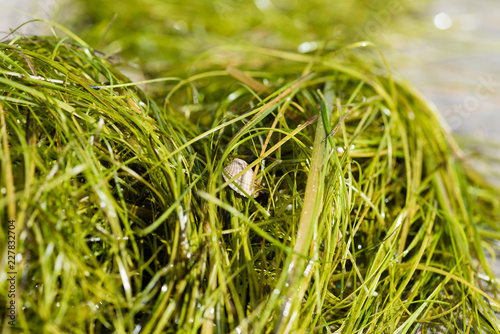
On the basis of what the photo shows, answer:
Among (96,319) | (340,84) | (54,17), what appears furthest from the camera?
(54,17)

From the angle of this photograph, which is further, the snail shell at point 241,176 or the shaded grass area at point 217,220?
the snail shell at point 241,176

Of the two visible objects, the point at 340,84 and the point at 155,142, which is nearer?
the point at 155,142

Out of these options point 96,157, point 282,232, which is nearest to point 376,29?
point 282,232

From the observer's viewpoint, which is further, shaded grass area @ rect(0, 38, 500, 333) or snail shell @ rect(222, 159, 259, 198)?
snail shell @ rect(222, 159, 259, 198)

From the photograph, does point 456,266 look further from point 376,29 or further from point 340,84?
point 376,29

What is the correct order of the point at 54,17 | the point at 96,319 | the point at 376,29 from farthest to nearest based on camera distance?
the point at 376,29
the point at 54,17
the point at 96,319

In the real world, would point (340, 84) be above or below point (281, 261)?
above

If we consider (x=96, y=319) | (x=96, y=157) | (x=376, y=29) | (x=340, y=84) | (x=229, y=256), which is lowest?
(x=96, y=319)
